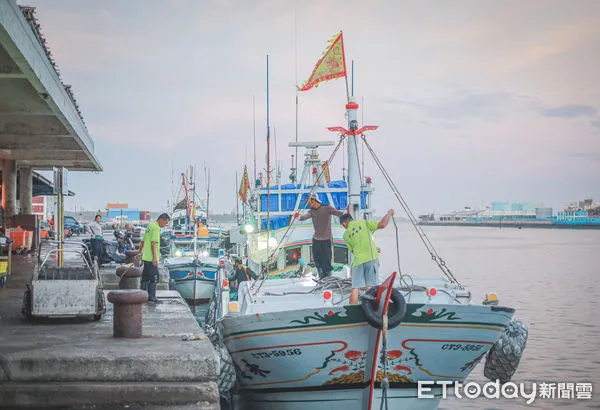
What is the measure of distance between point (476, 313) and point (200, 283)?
60.7 ft

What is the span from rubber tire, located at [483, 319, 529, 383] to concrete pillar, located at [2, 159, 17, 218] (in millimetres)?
19845

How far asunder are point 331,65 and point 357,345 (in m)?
5.82

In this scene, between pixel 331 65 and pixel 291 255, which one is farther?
pixel 291 255

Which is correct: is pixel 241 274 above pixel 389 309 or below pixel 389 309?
below

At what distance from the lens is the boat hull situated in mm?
9945

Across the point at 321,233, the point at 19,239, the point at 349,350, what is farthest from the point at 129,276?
the point at 19,239

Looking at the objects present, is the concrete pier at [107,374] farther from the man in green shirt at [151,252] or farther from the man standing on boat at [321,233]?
the man standing on boat at [321,233]

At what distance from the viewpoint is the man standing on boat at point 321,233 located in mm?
13781

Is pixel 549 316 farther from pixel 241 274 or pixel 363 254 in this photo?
pixel 363 254

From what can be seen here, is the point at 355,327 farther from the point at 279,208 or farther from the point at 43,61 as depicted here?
the point at 279,208

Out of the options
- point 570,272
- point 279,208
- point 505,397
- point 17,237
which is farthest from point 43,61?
point 570,272

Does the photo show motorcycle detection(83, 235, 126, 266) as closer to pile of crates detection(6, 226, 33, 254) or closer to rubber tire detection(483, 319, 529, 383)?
pile of crates detection(6, 226, 33, 254)

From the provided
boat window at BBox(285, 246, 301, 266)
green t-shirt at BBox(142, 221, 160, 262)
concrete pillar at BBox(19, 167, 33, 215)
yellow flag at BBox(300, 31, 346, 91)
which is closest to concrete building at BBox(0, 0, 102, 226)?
concrete pillar at BBox(19, 167, 33, 215)

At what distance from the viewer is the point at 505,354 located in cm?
1243
